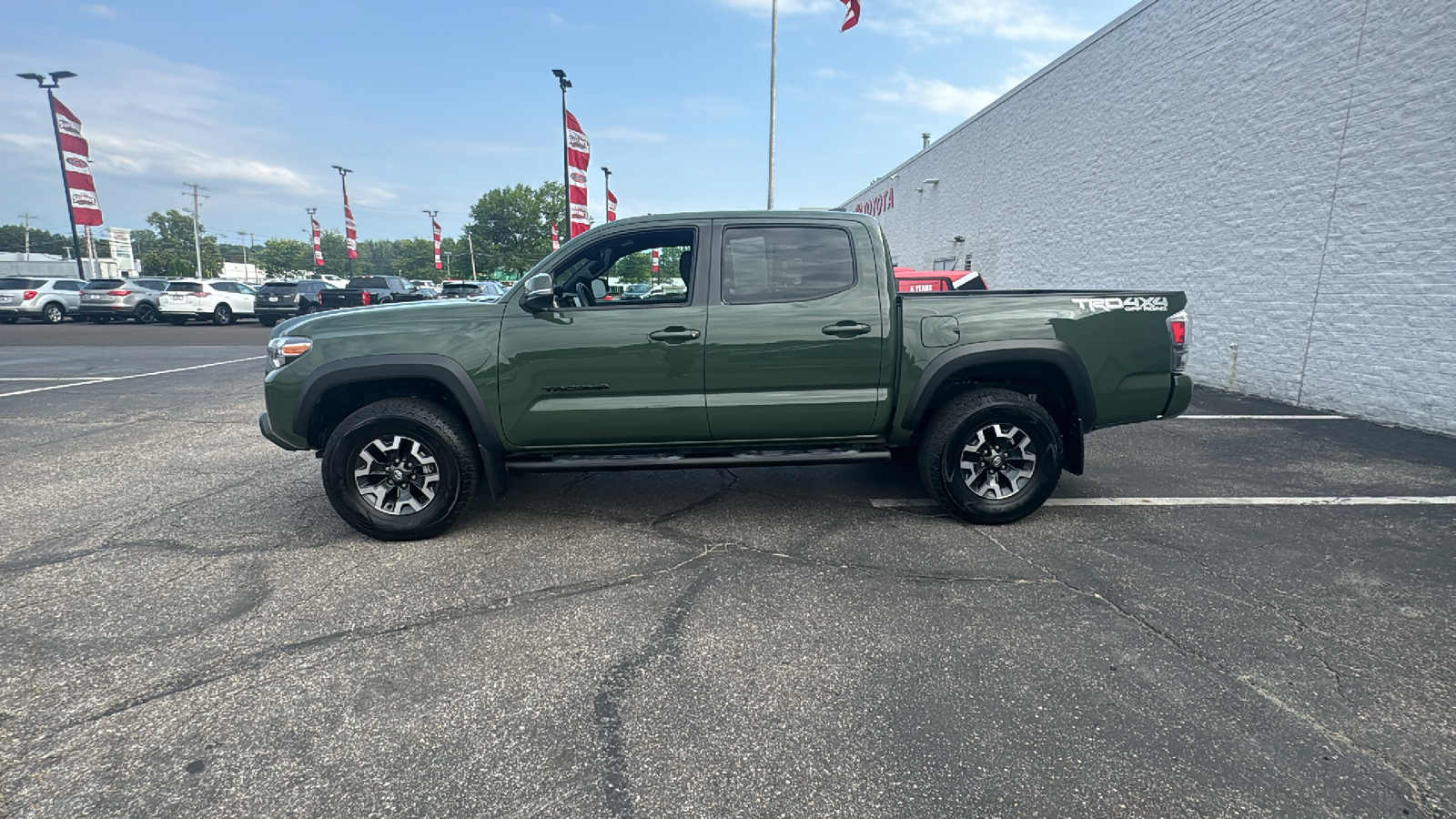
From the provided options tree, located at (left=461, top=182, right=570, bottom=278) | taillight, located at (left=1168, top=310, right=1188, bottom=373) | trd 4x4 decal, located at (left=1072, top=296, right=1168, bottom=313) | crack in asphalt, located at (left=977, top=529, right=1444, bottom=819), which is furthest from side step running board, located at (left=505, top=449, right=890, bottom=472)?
tree, located at (left=461, top=182, right=570, bottom=278)

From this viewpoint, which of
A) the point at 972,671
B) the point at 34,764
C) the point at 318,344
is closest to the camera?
the point at 34,764

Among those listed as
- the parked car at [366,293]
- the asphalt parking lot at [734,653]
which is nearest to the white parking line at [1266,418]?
the asphalt parking lot at [734,653]

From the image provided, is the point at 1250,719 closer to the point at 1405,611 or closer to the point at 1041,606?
the point at 1041,606

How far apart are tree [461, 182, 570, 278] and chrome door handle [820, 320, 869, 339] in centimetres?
6619

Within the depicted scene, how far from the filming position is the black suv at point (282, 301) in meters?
24.7

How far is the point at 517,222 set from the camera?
219 feet

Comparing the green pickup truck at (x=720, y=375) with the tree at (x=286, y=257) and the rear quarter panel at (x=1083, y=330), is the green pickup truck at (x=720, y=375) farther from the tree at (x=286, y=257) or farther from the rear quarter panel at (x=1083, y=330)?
the tree at (x=286, y=257)

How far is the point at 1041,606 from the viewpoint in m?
3.20

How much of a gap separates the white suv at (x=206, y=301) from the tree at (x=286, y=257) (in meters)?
122

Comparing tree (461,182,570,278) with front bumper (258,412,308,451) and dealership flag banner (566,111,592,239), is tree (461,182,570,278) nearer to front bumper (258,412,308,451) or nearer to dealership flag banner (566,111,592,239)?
dealership flag banner (566,111,592,239)

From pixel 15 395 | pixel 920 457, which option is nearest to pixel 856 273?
pixel 920 457

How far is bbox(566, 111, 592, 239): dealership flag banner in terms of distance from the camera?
18.6 m

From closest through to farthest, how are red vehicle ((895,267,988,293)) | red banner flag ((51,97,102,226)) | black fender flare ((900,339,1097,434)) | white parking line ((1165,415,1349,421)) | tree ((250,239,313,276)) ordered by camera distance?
black fender flare ((900,339,1097,434)) < white parking line ((1165,415,1349,421)) < red vehicle ((895,267,988,293)) < red banner flag ((51,97,102,226)) < tree ((250,239,313,276))

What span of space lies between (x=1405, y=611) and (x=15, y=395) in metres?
13.9
